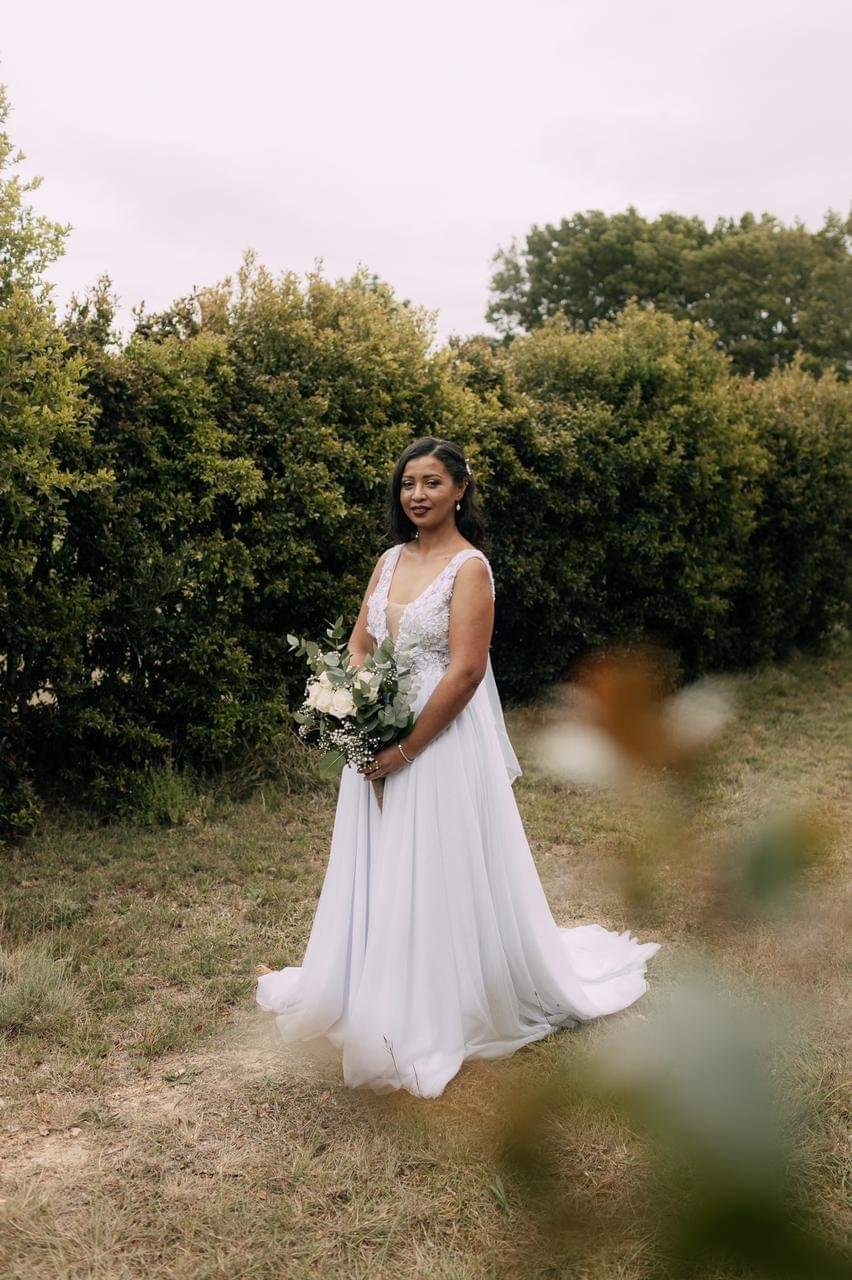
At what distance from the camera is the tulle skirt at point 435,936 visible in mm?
3707

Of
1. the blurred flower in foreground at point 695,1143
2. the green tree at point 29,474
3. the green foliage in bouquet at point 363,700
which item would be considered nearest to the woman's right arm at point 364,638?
the green foliage in bouquet at point 363,700

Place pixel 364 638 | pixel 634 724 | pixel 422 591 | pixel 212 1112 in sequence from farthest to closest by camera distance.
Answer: pixel 364 638 → pixel 422 591 → pixel 212 1112 → pixel 634 724

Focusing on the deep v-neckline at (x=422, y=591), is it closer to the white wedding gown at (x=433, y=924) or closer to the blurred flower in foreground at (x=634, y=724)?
the white wedding gown at (x=433, y=924)

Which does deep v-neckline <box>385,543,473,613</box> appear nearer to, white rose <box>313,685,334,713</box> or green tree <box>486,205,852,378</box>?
white rose <box>313,685,334,713</box>

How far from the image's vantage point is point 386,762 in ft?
12.2

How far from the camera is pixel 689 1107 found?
2.08 ft

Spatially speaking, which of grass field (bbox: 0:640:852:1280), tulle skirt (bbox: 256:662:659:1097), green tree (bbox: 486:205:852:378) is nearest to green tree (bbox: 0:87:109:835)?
grass field (bbox: 0:640:852:1280)

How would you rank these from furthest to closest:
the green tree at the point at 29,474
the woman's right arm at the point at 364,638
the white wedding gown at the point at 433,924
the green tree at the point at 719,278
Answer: the green tree at the point at 719,278, the green tree at the point at 29,474, the woman's right arm at the point at 364,638, the white wedding gown at the point at 433,924

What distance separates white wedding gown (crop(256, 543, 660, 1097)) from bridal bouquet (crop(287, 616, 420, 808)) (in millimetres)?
148

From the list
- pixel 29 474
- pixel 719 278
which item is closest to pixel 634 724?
pixel 29 474

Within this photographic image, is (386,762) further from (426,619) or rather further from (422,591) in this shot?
(422,591)

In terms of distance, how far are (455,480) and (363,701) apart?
93 centimetres

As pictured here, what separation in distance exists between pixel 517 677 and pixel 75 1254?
6977mm

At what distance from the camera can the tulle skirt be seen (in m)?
3.71
